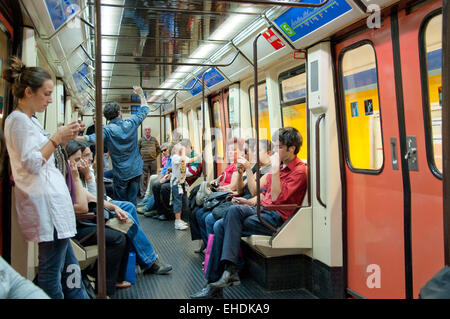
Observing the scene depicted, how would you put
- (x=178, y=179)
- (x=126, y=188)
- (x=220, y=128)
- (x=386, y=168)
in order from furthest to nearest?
(x=220, y=128), (x=178, y=179), (x=126, y=188), (x=386, y=168)

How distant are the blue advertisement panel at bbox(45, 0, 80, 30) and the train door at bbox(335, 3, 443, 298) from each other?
7.26 ft

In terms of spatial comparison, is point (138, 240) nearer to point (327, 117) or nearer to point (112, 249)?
point (112, 249)

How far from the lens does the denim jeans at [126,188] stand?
15.5 ft

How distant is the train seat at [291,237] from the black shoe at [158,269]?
95 cm

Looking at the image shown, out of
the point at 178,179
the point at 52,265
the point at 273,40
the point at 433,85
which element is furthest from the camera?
→ the point at 178,179

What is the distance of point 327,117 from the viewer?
11.3 ft

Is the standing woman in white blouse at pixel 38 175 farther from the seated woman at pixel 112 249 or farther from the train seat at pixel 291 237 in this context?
the train seat at pixel 291 237

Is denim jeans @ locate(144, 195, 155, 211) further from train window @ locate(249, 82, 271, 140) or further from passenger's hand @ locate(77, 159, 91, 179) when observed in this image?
passenger's hand @ locate(77, 159, 91, 179)

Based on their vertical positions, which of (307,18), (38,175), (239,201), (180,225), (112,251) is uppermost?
(307,18)

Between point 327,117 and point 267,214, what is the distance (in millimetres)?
1023

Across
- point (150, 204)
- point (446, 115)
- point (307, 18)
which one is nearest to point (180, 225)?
point (150, 204)

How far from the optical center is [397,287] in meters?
2.86
